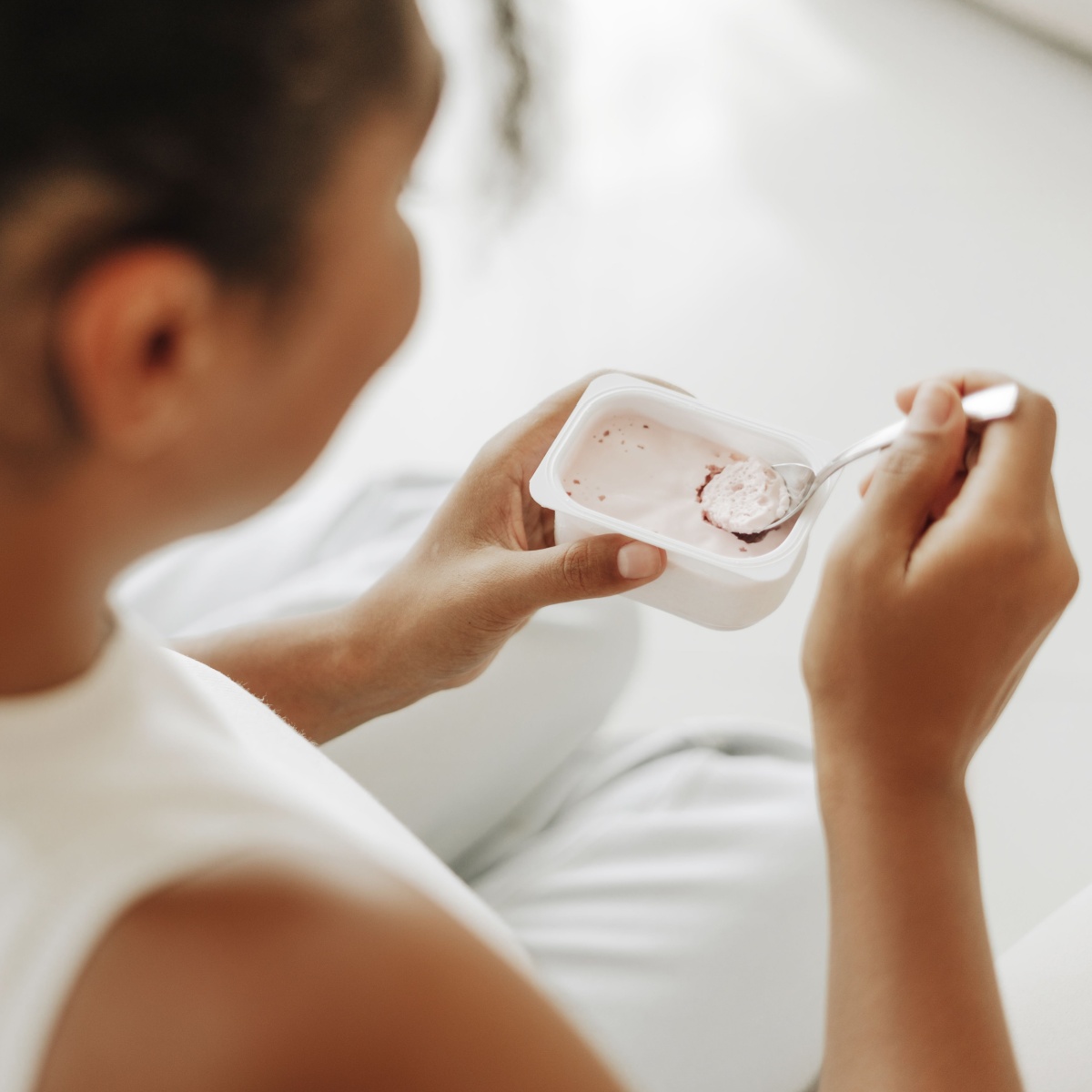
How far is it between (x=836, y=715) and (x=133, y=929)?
0.41 m

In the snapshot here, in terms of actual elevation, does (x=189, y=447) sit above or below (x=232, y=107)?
below

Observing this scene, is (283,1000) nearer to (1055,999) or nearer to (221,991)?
(221,991)

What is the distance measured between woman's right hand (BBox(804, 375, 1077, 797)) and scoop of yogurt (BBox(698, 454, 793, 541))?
143mm

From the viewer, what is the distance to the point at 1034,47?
2.30m

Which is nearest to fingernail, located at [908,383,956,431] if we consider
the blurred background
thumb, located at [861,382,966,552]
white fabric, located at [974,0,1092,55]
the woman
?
thumb, located at [861,382,966,552]

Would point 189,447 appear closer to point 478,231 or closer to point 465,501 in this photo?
point 478,231

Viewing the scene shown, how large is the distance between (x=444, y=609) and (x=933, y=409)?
13.7 inches

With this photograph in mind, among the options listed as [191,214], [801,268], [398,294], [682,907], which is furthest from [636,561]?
[801,268]

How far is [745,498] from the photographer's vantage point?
829mm

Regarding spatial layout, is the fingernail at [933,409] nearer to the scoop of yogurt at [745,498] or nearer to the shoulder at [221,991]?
the scoop of yogurt at [745,498]

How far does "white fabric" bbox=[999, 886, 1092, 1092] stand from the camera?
0.66m

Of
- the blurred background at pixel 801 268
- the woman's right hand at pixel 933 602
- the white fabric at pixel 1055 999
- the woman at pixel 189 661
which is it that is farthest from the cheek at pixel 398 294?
the blurred background at pixel 801 268

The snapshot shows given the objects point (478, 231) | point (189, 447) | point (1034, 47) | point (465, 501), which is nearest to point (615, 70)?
point (1034, 47)

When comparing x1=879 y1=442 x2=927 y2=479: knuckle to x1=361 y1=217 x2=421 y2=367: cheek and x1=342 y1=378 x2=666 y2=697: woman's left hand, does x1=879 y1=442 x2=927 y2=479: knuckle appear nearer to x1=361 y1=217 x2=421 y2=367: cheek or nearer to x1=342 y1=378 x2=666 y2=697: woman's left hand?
x1=342 y1=378 x2=666 y2=697: woman's left hand
